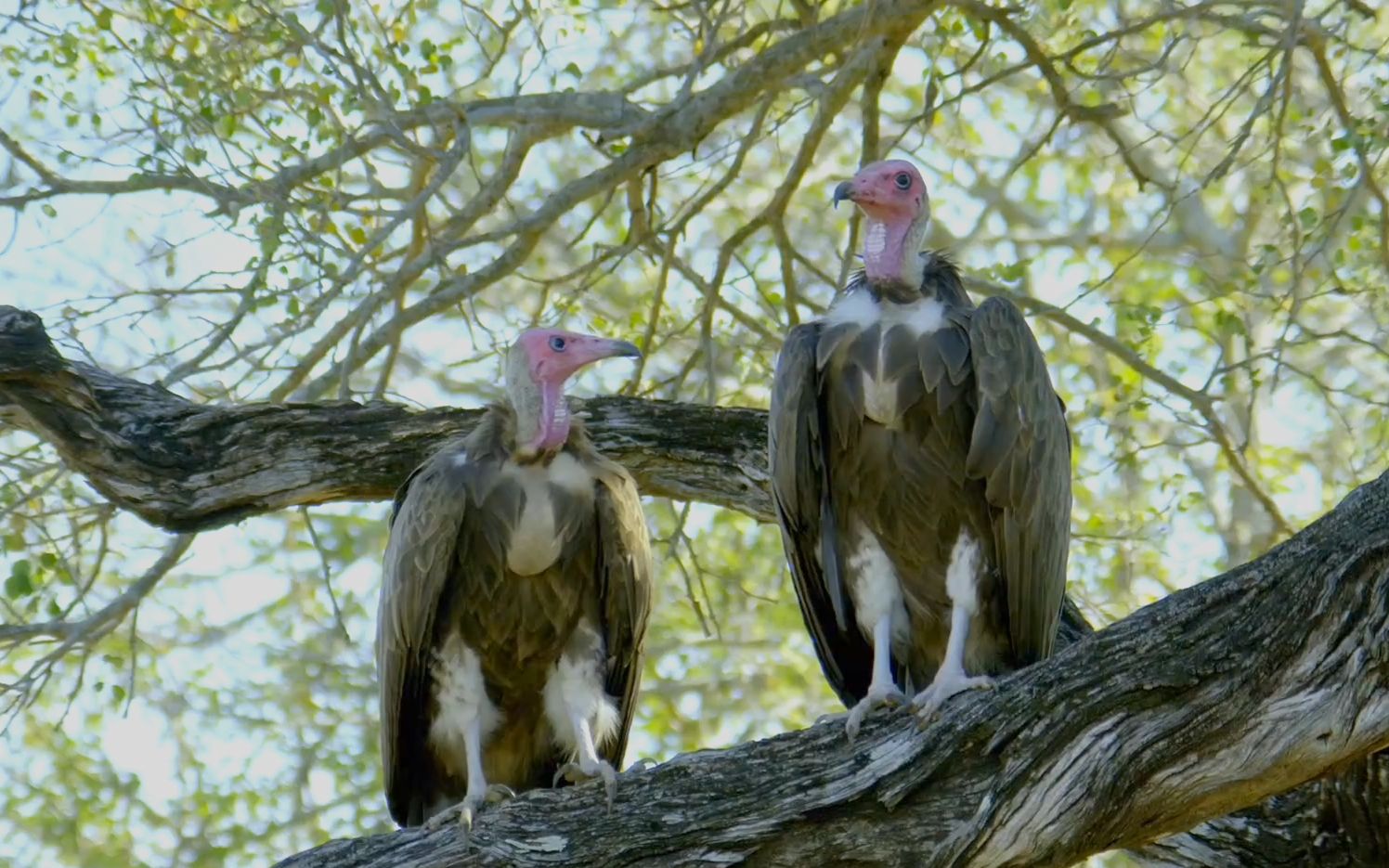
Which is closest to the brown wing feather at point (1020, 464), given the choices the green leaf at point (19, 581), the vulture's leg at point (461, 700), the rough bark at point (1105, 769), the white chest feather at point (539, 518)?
the rough bark at point (1105, 769)

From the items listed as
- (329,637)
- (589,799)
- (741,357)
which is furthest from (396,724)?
(329,637)

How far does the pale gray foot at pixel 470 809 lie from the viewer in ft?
17.9

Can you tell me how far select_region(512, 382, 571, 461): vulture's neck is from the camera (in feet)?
22.0

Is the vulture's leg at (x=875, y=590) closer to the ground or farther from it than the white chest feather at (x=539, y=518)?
closer to the ground

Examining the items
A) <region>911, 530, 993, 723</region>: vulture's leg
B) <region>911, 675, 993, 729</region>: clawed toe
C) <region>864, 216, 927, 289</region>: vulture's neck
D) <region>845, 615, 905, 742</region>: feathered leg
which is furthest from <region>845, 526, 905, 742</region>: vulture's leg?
<region>864, 216, 927, 289</region>: vulture's neck

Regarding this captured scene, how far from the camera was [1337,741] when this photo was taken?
15.2 feet

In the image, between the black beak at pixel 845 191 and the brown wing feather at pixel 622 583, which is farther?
the brown wing feather at pixel 622 583

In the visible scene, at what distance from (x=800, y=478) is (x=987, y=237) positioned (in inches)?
443

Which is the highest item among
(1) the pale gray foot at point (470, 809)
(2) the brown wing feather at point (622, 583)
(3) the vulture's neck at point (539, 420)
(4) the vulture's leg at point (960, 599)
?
(3) the vulture's neck at point (539, 420)

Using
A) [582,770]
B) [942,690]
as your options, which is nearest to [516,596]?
[582,770]

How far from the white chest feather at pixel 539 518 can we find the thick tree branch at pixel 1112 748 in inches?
64.2

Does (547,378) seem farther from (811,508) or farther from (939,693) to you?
(939,693)

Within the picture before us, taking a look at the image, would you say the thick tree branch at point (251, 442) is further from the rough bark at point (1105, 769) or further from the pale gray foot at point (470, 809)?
the rough bark at point (1105, 769)

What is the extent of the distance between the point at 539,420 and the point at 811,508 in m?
1.01
